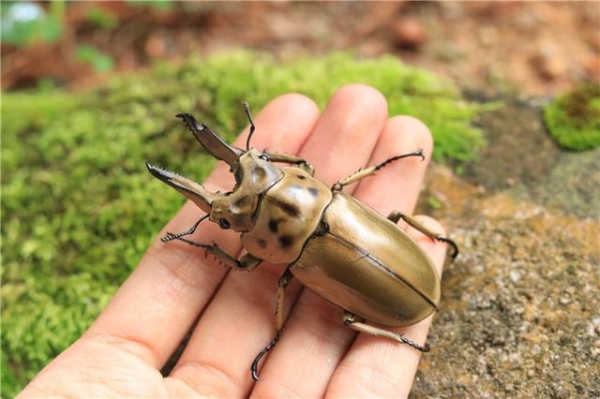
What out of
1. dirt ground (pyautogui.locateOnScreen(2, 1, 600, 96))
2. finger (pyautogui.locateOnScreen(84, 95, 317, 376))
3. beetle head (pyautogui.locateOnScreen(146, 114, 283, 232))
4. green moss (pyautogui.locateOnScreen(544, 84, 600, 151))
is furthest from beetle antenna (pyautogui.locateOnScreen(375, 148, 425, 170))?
dirt ground (pyautogui.locateOnScreen(2, 1, 600, 96))

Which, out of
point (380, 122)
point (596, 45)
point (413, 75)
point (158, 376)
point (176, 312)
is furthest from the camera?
point (596, 45)

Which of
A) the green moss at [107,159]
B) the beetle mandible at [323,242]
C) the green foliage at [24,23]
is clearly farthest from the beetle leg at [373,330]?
the green foliage at [24,23]

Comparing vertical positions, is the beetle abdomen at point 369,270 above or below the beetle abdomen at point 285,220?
below

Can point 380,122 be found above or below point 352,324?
above

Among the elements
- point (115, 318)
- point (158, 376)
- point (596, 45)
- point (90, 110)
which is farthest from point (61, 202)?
point (596, 45)

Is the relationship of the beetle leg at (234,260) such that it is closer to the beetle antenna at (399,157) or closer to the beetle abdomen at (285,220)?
the beetle abdomen at (285,220)

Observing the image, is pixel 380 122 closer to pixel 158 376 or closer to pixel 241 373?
pixel 241 373
